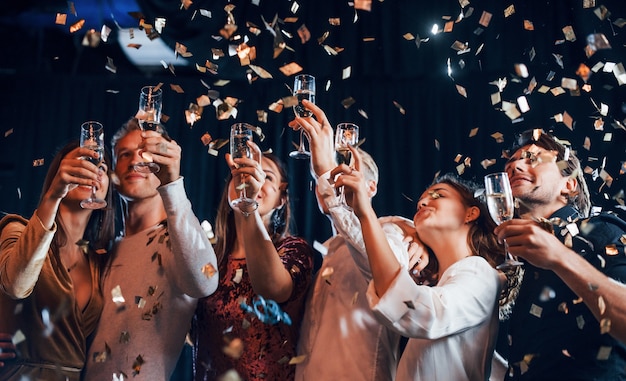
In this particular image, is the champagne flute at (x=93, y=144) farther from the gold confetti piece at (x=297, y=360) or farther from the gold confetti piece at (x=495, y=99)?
the gold confetti piece at (x=495, y=99)

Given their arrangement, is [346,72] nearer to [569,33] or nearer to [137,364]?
[569,33]

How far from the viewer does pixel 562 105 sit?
3.81 metres

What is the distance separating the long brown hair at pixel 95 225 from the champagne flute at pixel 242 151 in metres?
0.63

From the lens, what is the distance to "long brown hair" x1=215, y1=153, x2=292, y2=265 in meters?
2.46

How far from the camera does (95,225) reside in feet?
8.30

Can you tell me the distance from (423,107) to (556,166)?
65.2 inches

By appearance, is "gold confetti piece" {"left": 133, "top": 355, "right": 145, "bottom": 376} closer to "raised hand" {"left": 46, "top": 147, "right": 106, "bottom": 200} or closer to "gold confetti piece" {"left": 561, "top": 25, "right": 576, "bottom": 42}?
"raised hand" {"left": 46, "top": 147, "right": 106, "bottom": 200}

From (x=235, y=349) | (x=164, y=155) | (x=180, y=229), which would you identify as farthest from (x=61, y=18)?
(x=235, y=349)

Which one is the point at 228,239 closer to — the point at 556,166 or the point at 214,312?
the point at 214,312

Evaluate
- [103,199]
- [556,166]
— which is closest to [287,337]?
[103,199]

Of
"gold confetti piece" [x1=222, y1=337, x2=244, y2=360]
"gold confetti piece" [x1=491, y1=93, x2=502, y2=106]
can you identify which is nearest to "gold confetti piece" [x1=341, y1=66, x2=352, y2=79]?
"gold confetti piece" [x1=491, y1=93, x2=502, y2=106]

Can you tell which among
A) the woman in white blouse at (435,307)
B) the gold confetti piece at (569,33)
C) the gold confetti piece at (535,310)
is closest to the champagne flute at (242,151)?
the woman in white blouse at (435,307)

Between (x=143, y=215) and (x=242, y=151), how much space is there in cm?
58

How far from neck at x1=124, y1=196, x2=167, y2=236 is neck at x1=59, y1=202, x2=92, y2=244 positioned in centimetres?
15
